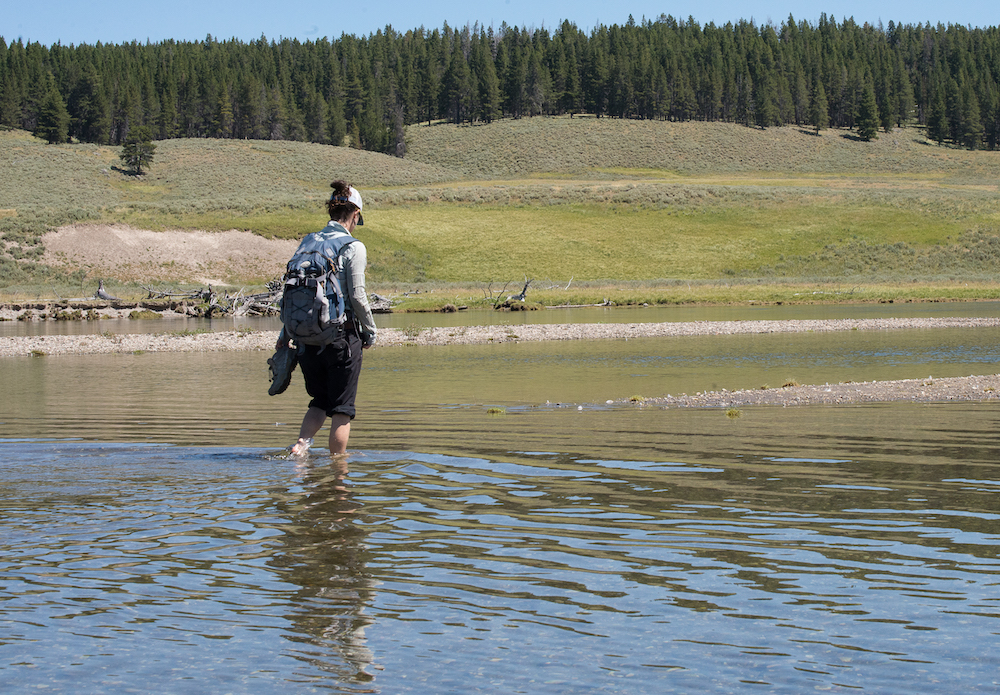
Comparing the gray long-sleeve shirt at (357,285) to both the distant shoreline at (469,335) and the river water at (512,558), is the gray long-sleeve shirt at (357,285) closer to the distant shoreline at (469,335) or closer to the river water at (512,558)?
the river water at (512,558)

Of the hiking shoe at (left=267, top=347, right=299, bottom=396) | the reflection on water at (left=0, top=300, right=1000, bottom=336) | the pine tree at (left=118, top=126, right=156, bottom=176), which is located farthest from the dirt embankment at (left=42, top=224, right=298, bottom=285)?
the hiking shoe at (left=267, top=347, right=299, bottom=396)

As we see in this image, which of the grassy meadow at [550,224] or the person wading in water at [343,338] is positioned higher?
the grassy meadow at [550,224]

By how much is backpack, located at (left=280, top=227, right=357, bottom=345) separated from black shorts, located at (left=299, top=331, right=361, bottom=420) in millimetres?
159

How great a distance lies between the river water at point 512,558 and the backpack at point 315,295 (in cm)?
127

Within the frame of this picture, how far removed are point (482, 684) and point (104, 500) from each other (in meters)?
4.75

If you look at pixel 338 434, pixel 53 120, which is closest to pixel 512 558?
pixel 338 434

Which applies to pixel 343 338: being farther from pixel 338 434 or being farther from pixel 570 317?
pixel 570 317

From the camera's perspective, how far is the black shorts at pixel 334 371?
28.3 feet

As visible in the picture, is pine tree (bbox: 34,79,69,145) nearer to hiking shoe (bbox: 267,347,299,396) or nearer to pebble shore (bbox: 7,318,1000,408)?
pebble shore (bbox: 7,318,1000,408)

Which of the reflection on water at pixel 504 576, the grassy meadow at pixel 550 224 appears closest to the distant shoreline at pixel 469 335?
the grassy meadow at pixel 550 224

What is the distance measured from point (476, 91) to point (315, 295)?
7197 inches

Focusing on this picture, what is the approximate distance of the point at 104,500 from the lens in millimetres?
7688

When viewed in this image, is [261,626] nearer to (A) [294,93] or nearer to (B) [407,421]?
(B) [407,421]

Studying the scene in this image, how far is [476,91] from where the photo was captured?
7274 inches
